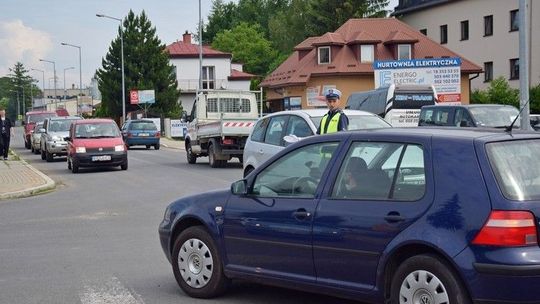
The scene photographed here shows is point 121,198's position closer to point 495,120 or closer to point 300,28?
point 495,120

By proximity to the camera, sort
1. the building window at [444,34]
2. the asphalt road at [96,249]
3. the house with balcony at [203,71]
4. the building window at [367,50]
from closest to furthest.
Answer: the asphalt road at [96,249]
the building window at [367,50]
the building window at [444,34]
the house with balcony at [203,71]

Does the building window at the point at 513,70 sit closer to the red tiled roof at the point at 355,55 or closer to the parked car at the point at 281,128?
the red tiled roof at the point at 355,55

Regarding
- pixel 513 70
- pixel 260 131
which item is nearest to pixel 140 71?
pixel 513 70

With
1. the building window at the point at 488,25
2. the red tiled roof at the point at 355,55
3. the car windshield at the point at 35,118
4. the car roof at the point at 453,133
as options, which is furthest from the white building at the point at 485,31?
the car roof at the point at 453,133

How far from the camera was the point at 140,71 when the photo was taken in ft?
242

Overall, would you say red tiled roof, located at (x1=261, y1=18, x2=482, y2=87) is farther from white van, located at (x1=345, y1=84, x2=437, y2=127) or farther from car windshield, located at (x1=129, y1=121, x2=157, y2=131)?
white van, located at (x1=345, y1=84, x2=437, y2=127)

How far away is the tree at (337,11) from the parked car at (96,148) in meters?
47.0

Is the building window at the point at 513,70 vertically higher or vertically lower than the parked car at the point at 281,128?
higher

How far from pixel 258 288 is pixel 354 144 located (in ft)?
6.95

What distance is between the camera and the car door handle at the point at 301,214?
6139mm

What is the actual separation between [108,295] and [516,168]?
3939 millimetres

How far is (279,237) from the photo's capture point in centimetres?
633

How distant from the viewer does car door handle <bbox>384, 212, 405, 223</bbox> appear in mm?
5535

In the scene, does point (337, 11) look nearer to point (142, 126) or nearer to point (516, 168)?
point (142, 126)
